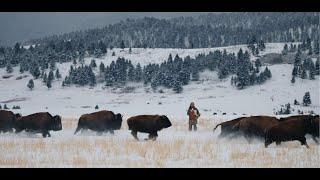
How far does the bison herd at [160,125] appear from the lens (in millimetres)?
17328

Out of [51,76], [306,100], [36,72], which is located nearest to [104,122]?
[306,100]

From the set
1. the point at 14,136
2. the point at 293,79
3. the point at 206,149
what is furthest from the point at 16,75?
the point at 206,149

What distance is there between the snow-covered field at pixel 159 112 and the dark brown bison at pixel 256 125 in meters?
0.45

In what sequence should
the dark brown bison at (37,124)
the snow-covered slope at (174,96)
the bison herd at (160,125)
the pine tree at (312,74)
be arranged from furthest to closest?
the pine tree at (312,74) < the snow-covered slope at (174,96) < the dark brown bison at (37,124) < the bison herd at (160,125)

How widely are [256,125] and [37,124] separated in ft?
33.2

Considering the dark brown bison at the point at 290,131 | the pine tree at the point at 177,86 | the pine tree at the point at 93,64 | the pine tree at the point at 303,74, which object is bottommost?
the dark brown bison at the point at 290,131

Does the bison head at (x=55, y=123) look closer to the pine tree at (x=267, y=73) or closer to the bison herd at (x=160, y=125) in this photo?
the bison herd at (x=160, y=125)

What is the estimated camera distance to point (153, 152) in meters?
16.1

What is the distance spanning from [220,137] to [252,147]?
3.36 m

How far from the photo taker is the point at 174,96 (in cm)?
9556

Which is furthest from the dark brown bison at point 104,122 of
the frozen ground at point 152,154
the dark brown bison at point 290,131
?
the dark brown bison at point 290,131

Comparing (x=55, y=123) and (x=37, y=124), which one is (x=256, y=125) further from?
(x=37, y=124)

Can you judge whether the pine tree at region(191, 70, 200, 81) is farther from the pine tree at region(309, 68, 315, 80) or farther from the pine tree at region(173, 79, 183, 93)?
the pine tree at region(309, 68, 315, 80)
